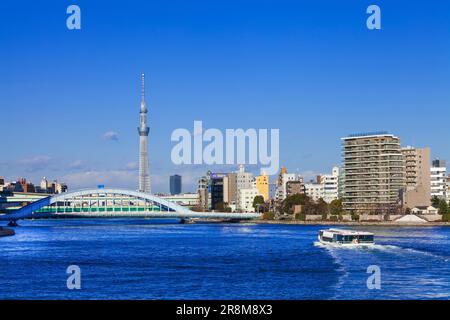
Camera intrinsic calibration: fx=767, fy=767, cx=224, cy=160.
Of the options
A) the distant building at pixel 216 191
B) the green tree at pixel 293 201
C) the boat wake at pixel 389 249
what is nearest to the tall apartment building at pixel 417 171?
the green tree at pixel 293 201

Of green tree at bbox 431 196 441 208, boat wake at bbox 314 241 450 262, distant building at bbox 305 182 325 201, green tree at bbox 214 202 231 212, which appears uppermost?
distant building at bbox 305 182 325 201

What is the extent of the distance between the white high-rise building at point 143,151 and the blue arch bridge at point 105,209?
13.4 metres

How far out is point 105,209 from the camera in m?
65.1

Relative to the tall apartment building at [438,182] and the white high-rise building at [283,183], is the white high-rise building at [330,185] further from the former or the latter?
the tall apartment building at [438,182]

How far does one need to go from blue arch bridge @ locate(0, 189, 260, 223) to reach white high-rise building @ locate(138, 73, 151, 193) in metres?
13.4

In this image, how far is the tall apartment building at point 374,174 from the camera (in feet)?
175

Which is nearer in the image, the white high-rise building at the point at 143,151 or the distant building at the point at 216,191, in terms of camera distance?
the distant building at the point at 216,191

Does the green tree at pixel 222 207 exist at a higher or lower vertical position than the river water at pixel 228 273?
higher

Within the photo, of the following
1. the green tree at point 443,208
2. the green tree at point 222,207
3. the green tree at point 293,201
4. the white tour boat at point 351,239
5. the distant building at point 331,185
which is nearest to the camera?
the white tour boat at point 351,239

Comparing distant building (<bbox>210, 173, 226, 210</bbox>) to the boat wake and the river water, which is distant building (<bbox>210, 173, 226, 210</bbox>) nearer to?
the boat wake

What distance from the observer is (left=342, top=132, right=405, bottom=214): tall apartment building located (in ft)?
175

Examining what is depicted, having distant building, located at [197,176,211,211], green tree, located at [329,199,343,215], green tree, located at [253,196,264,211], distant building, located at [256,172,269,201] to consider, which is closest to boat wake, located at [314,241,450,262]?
green tree, located at [329,199,343,215]
